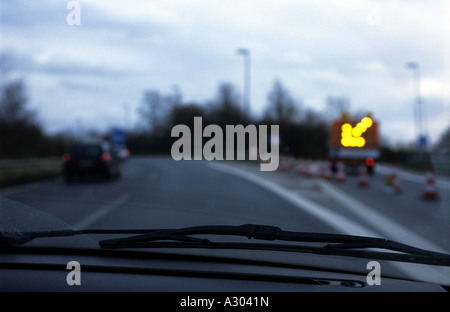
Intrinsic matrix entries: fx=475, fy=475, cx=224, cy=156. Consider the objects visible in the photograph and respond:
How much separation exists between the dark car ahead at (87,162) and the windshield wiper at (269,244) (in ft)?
50.4

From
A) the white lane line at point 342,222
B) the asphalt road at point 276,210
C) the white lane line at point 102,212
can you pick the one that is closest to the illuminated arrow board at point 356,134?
the asphalt road at point 276,210

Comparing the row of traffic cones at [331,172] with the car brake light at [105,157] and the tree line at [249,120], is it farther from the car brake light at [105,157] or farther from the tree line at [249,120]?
the car brake light at [105,157]

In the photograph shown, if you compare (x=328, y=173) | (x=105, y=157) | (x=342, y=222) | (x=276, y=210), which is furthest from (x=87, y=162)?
(x=342, y=222)

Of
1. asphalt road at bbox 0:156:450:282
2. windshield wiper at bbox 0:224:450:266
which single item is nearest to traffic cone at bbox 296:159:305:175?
asphalt road at bbox 0:156:450:282

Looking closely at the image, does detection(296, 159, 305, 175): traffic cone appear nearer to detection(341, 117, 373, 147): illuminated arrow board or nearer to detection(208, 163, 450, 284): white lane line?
detection(208, 163, 450, 284): white lane line

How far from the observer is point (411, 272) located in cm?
276

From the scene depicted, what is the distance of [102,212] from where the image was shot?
351 inches

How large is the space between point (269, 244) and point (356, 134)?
1936 mm

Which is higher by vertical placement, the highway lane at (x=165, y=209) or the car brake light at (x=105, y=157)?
the car brake light at (x=105, y=157)

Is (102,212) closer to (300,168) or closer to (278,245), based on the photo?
(278,245)

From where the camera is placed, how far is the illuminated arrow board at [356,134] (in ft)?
14.6

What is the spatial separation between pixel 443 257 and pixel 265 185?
12026 millimetres

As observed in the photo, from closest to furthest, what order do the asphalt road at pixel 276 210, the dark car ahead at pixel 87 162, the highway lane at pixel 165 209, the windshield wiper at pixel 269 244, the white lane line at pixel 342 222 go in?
the white lane line at pixel 342 222 → the windshield wiper at pixel 269 244 → the asphalt road at pixel 276 210 → the highway lane at pixel 165 209 → the dark car ahead at pixel 87 162

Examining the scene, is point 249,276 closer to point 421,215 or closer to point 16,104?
point 421,215
